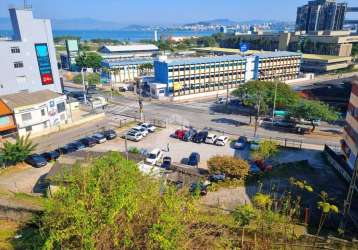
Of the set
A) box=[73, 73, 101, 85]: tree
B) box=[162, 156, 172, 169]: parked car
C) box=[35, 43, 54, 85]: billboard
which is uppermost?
box=[35, 43, 54, 85]: billboard

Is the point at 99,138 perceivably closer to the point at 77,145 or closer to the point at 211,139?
the point at 77,145

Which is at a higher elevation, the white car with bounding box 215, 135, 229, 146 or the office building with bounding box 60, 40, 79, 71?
the office building with bounding box 60, 40, 79, 71

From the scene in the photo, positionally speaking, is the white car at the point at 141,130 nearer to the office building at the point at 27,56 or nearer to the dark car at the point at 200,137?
the dark car at the point at 200,137

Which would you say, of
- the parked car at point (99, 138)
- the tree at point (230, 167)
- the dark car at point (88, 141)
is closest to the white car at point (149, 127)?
the parked car at point (99, 138)

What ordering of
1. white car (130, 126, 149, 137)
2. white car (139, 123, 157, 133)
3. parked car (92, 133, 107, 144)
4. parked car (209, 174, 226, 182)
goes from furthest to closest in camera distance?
white car (139, 123, 157, 133) → white car (130, 126, 149, 137) → parked car (92, 133, 107, 144) → parked car (209, 174, 226, 182)

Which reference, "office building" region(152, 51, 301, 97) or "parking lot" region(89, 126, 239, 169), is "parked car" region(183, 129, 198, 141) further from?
"office building" region(152, 51, 301, 97)

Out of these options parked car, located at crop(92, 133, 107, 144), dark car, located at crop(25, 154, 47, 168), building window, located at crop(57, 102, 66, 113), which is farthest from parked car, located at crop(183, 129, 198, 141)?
building window, located at crop(57, 102, 66, 113)

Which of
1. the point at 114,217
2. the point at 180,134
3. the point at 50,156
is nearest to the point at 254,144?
the point at 180,134
